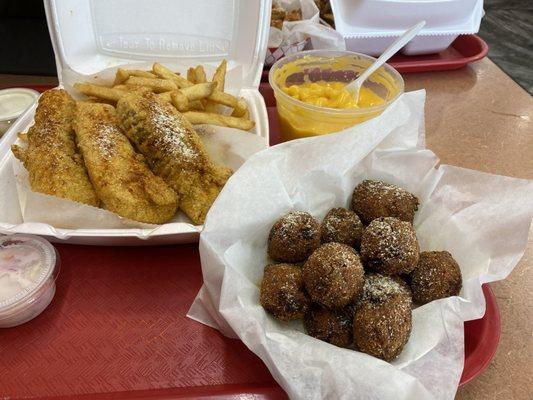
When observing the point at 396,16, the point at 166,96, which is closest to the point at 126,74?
the point at 166,96

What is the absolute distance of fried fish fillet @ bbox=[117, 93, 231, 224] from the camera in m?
1.33

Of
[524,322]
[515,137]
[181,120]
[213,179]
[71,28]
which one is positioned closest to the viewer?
[524,322]

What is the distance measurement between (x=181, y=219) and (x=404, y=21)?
166cm

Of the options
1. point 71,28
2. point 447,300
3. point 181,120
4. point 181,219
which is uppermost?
point 71,28

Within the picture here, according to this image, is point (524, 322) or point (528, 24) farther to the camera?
point (528, 24)

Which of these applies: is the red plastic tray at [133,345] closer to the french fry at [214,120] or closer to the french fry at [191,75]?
the french fry at [214,120]

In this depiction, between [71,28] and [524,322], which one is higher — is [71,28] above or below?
above

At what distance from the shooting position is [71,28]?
1886 millimetres

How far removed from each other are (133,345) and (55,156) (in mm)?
641

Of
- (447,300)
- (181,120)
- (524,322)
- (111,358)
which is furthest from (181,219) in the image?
(524,322)

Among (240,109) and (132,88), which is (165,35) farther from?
(240,109)

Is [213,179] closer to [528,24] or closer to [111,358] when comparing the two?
[111,358]

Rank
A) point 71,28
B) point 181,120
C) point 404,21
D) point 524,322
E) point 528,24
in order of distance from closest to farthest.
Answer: point 524,322 → point 181,120 → point 71,28 → point 404,21 → point 528,24

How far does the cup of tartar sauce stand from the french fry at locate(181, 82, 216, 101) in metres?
0.69
